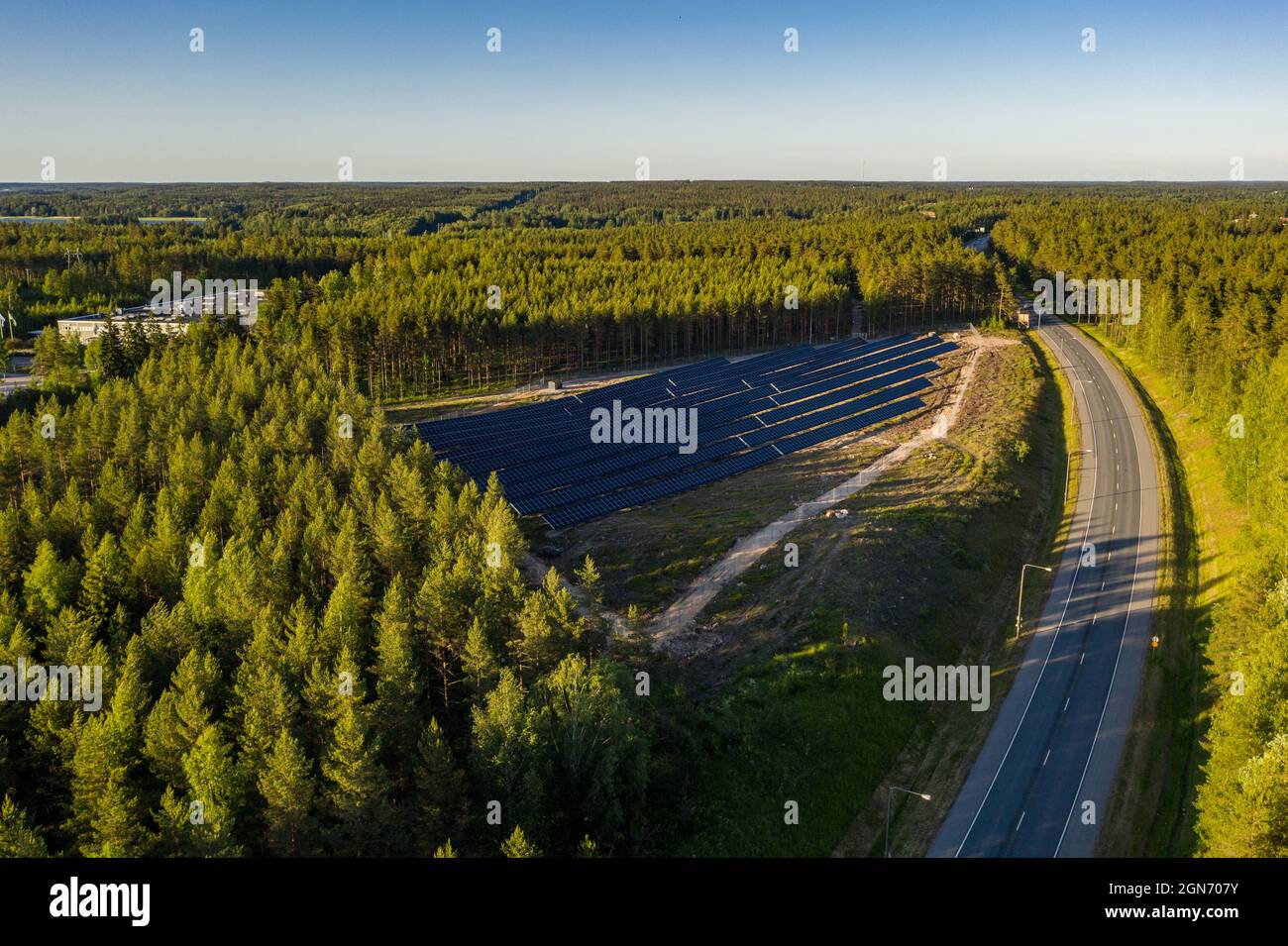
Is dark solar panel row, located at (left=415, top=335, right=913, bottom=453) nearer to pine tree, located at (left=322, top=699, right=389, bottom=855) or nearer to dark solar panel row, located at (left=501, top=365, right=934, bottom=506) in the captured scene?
dark solar panel row, located at (left=501, top=365, right=934, bottom=506)

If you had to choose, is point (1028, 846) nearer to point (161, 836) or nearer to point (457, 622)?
point (457, 622)

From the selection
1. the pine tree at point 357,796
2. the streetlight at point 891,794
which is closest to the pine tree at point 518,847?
the pine tree at point 357,796

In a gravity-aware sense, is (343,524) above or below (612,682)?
above

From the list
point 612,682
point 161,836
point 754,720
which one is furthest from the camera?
point 754,720

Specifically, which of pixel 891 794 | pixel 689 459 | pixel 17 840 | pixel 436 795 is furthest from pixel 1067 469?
pixel 17 840

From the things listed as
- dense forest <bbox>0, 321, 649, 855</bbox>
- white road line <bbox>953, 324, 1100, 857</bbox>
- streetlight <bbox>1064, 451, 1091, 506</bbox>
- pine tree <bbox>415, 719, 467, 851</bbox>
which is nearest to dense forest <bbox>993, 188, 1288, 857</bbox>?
white road line <bbox>953, 324, 1100, 857</bbox>

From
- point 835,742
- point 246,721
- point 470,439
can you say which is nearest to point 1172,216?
point 470,439

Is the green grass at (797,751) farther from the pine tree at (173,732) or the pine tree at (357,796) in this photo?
the pine tree at (173,732)
